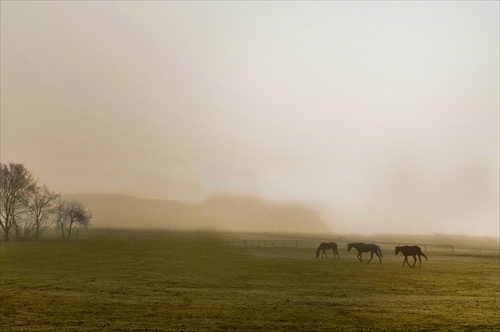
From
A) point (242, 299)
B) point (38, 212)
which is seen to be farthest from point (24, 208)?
point (242, 299)

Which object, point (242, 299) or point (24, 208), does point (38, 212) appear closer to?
point (24, 208)

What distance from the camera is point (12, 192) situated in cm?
8944

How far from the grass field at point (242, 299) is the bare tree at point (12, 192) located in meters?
50.1

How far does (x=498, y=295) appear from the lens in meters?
30.4

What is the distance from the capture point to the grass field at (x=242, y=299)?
19.9m

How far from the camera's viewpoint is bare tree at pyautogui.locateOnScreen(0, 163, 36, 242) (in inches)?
3465

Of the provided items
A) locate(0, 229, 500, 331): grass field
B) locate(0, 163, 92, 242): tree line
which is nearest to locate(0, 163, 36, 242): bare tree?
locate(0, 163, 92, 242): tree line

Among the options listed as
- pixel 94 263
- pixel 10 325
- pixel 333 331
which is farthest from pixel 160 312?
pixel 94 263

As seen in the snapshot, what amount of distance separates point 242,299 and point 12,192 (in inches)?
3200

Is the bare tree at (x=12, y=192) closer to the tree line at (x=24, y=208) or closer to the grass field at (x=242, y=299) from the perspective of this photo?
the tree line at (x=24, y=208)

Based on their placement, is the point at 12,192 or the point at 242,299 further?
the point at 12,192

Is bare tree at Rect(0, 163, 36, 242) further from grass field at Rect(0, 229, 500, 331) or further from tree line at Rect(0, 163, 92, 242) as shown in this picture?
grass field at Rect(0, 229, 500, 331)

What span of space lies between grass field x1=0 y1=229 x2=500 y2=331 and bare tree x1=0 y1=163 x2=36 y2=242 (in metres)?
50.1

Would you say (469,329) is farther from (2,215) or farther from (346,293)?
(2,215)
